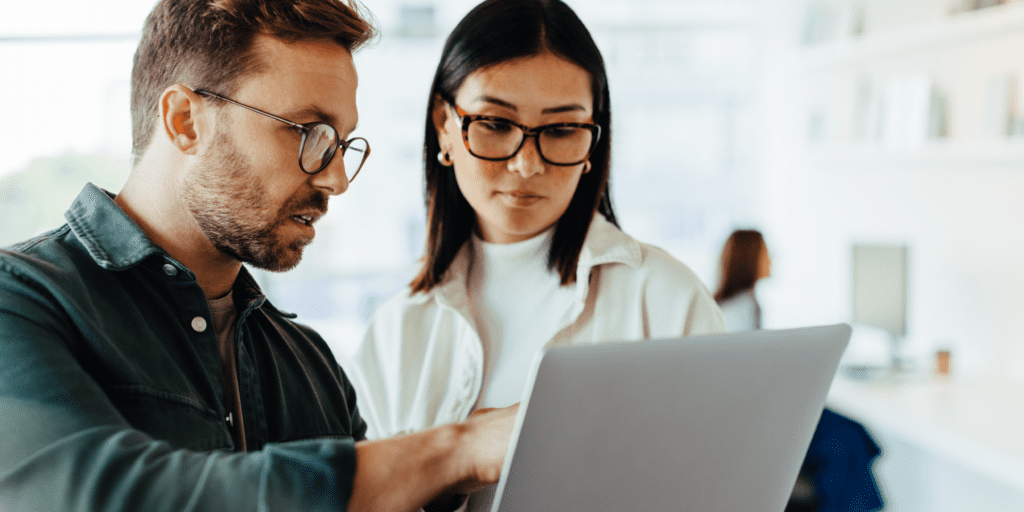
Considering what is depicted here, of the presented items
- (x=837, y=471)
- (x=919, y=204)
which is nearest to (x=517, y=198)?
(x=837, y=471)

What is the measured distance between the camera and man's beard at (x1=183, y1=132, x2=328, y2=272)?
963mm

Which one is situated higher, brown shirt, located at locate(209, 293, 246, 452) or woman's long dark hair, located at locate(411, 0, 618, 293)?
woman's long dark hair, located at locate(411, 0, 618, 293)

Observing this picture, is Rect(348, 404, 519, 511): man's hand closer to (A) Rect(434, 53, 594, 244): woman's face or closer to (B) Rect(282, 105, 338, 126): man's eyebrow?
(B) Rect(282, 105, 338, 126): man's eyebrow

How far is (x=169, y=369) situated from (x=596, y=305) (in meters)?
0.74

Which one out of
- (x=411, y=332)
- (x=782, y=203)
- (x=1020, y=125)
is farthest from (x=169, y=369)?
(x=782, y=203)

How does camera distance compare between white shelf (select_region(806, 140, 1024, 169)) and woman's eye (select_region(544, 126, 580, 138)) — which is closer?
woman's eye (select_region(544, 126, 580, 138))

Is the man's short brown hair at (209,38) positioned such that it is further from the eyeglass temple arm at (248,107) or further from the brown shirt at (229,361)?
the brown shirt at (229,361)

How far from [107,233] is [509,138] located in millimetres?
657

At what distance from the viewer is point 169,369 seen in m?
0.87

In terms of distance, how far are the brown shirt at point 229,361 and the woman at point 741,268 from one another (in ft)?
8.78

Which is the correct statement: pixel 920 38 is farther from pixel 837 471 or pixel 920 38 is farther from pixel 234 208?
pixel 234 208

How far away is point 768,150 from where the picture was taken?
16.2 ft

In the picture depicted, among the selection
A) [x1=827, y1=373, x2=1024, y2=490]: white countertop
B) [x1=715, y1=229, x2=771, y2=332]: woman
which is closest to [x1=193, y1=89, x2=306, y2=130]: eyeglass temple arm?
[x1=827, y1=373, x2=1024, y2=490]: white countertop

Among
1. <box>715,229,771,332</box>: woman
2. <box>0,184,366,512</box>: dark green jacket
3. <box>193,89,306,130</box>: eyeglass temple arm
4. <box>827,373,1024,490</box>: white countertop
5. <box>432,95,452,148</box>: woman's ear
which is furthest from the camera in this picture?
<box>715,229,771,332</box>: woman
